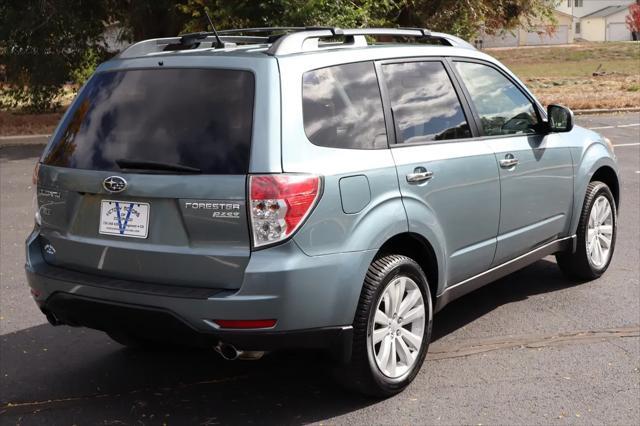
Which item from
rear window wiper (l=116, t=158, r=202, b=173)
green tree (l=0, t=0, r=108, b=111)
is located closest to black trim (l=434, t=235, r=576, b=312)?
rear window wiper (l=116, t=158, r=202, b=173)

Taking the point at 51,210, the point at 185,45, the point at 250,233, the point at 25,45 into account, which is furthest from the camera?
the point at 25,45

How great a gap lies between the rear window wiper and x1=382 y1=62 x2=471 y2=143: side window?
47.2 inches

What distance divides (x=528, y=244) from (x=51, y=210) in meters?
2.97

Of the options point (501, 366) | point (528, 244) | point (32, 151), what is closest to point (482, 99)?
point (528, 244)

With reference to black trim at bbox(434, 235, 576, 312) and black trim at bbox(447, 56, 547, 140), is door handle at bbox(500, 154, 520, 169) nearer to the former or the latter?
black trim at bbox(447, 56, 547, 140)

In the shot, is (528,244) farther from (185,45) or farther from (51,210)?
(51,210)

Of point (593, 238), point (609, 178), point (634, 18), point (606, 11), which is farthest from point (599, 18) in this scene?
A: point (593, 238)

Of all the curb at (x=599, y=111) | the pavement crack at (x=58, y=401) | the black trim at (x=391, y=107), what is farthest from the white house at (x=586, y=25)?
the pavement crack at (x=58, y=401)

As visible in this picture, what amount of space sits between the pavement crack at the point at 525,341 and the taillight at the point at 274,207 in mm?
1644

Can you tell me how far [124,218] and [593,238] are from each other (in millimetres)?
3811

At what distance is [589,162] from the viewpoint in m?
6.31

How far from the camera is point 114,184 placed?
162 inches

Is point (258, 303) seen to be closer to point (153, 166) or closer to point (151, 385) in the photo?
point (153, 166)

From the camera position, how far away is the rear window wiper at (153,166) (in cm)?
401
